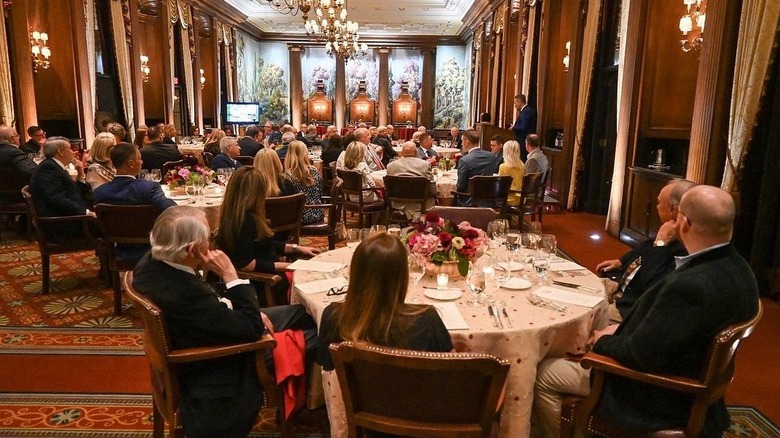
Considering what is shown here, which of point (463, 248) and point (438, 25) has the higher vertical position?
point (438, 25)

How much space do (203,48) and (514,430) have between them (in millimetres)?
15541

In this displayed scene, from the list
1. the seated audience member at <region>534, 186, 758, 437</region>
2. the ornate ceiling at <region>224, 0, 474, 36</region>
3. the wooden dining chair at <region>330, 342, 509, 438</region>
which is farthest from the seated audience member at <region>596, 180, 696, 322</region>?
the ornate ceiling at <region>224, 0, 474, 36</region>

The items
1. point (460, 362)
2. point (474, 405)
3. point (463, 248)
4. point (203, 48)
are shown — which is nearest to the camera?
point (460, 362)

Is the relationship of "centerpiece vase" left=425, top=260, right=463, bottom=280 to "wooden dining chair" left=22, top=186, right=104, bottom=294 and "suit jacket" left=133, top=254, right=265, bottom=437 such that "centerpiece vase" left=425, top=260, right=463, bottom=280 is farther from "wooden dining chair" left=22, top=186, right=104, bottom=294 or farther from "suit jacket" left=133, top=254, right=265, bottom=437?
"wooden dining chair" left=22, top=186, right=104, bottom=294

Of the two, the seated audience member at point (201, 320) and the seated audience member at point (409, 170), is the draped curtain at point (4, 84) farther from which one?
the seated audience member at point (201, 320)

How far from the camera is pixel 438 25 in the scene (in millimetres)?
19500

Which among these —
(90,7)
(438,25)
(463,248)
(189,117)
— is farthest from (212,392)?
(438,25)

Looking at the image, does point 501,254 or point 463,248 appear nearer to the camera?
point 463,248

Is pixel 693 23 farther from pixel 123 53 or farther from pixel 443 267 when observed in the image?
pixel 123 53

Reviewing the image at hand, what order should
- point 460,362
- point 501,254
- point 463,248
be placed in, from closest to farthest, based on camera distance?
point 460,362
point 463,248
point 501,254

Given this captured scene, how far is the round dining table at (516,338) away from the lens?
2.27m

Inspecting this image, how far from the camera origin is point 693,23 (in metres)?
6.34

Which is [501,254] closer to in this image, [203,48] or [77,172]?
[77,172]

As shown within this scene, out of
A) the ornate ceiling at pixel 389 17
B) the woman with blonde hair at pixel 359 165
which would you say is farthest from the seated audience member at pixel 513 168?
the ornate ceiling at pixel 389 17
